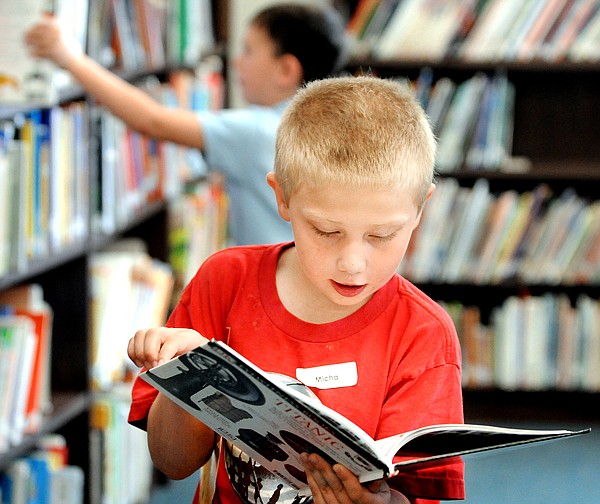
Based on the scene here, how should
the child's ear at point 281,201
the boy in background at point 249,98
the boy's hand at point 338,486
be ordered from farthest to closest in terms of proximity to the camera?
the boy in background at point 249,98 → the child's ear at point 281,201 → the boy's hand at point 338,486

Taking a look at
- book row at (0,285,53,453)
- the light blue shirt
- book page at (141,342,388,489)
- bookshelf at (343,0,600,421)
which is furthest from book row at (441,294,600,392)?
book page at (141,342,388,489)

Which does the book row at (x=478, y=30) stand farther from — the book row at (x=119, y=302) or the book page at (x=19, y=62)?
the book page at (x=19, y=62)

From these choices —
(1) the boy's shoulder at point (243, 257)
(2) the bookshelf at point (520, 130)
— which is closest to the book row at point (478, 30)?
(2) the bookshelf at point (520, 130)

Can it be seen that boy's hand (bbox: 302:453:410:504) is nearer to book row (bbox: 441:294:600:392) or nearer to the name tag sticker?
the name tag sticker

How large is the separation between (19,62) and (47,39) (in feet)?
0.22

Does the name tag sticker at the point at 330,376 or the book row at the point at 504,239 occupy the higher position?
the name tag sticker at the point at 330,376

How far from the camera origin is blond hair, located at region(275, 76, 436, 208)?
1090 mm

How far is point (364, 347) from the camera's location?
3.82ft

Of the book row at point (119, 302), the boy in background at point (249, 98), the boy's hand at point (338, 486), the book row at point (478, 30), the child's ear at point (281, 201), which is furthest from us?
the book row at point (478, 30)

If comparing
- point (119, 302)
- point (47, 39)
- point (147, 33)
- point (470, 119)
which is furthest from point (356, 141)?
point (470, 119)

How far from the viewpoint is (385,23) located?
359 cm

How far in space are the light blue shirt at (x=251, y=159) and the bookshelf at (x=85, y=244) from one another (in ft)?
1.00

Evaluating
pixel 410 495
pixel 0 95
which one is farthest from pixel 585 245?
pixel 410 495

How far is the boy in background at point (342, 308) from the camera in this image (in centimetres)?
109
